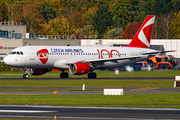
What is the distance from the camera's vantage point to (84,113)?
23672 millimetres

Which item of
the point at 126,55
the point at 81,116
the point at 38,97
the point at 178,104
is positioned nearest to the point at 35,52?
the point at 126,55

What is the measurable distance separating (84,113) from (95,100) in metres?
6.52

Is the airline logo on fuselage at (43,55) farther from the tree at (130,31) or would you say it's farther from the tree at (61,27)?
the tree at (61,27)

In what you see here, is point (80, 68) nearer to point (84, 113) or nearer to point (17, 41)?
point (84, 113)

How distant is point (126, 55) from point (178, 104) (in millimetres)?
33868

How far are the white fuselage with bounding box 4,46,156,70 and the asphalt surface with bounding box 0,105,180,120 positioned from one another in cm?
2757

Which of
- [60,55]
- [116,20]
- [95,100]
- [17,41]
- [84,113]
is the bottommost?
[95,100]

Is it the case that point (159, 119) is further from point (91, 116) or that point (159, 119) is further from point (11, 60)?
point (11, 60)

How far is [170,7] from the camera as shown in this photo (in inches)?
6845

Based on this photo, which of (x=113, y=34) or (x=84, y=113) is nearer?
(x=84, y=113)

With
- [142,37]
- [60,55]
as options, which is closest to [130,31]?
[142,37]

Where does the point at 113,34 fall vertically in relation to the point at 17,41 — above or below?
above

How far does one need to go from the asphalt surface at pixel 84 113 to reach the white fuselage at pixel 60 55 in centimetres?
2757

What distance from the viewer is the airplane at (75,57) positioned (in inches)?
2132
